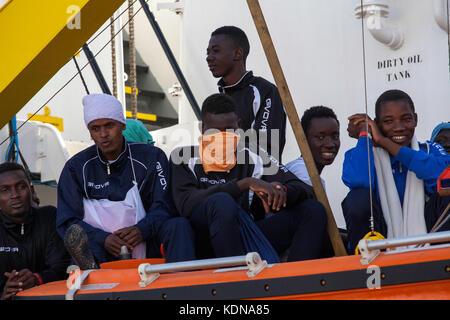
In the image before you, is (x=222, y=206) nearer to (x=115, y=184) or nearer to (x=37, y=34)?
(x=115, y=184)

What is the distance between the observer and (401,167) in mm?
3904

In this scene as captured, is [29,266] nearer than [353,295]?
No

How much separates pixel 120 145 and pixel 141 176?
190 millimetres

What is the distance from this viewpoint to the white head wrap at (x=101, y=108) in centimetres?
430

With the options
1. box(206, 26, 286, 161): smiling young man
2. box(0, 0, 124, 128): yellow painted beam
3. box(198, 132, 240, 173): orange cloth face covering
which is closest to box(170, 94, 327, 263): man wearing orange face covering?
box(198, 132, 240, 173): orange cloth face covering

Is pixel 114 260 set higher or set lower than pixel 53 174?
lower

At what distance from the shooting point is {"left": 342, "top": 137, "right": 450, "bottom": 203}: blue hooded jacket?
3781 millimetres

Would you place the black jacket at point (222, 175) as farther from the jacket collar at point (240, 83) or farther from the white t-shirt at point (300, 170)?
the jacket collar at point (240, 83)

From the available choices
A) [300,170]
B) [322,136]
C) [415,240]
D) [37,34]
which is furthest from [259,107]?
[415,240]

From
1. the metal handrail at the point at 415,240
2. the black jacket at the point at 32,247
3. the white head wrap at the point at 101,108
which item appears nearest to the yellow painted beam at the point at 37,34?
the white head wrap at the point at 101,108

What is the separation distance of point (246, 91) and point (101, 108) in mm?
747
